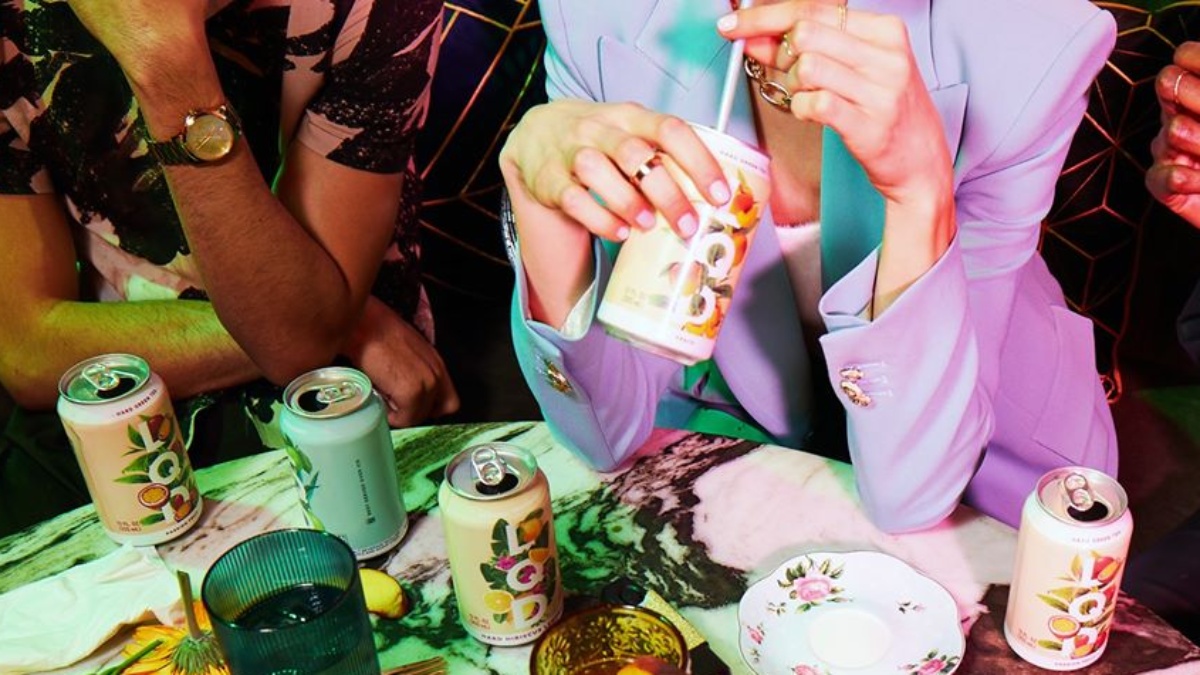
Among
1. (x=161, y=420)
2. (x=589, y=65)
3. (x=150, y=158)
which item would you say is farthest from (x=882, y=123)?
(x=150, y=158)

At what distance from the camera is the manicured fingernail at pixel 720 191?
0.85 meters

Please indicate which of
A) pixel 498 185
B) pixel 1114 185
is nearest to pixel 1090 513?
pixel 1114 185

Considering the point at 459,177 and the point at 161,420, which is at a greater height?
the point at 161,420

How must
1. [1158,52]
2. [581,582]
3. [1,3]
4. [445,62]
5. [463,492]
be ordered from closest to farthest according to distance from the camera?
[463,492] → [581,582] → [1,3] → [1158,52] → [445,62]

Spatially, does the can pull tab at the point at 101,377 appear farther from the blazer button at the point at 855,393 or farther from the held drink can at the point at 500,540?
the blazer button at the point at 855,393

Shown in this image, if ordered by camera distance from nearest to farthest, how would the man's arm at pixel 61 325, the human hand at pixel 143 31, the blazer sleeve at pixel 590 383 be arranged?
the blazer sleeve at pixel 590 383
the human hand at pixel 143 31
the man's arm at pixel 61 325

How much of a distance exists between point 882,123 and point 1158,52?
3.62ft

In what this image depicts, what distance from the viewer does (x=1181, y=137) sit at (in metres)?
1.48

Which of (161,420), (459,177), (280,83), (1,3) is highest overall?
(1,3)

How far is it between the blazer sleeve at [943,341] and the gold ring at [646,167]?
0.26 metres

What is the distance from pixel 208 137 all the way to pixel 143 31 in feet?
0.47

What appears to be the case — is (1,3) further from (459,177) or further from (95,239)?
(459,177)

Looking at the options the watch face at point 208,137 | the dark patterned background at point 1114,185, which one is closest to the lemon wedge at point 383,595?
the watch face at point 208,137

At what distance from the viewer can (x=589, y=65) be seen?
4.38 ft
